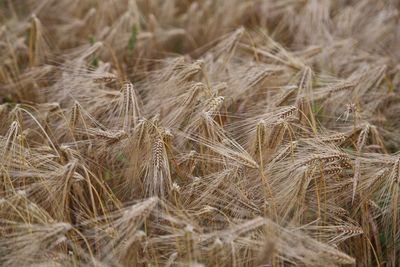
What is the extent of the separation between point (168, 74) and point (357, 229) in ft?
3.75

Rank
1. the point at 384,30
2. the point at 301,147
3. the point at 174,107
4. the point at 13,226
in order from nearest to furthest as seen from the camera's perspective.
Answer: the point at 13,226
the point at 301,147
the point at 174,107
the point at 384,30

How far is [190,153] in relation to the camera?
2.34 meters

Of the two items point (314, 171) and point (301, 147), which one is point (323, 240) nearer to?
point (314, 171)

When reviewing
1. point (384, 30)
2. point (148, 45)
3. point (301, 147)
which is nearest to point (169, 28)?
point (148, 45)

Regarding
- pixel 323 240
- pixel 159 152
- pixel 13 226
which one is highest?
pixel 159 152

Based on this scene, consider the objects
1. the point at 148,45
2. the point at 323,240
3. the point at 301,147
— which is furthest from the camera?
the point at 148,45

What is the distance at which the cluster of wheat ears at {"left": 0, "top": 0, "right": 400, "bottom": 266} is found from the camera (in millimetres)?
Result: 2008

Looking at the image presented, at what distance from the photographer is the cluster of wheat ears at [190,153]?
201cm

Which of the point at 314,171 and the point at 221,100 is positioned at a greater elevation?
the point at 221,100

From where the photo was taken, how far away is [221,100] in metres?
2.41

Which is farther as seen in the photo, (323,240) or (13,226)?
(323,240)

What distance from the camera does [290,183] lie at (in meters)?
2.21

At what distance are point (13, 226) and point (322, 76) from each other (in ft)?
5.59

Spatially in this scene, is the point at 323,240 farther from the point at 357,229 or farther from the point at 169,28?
the point at 169,28
